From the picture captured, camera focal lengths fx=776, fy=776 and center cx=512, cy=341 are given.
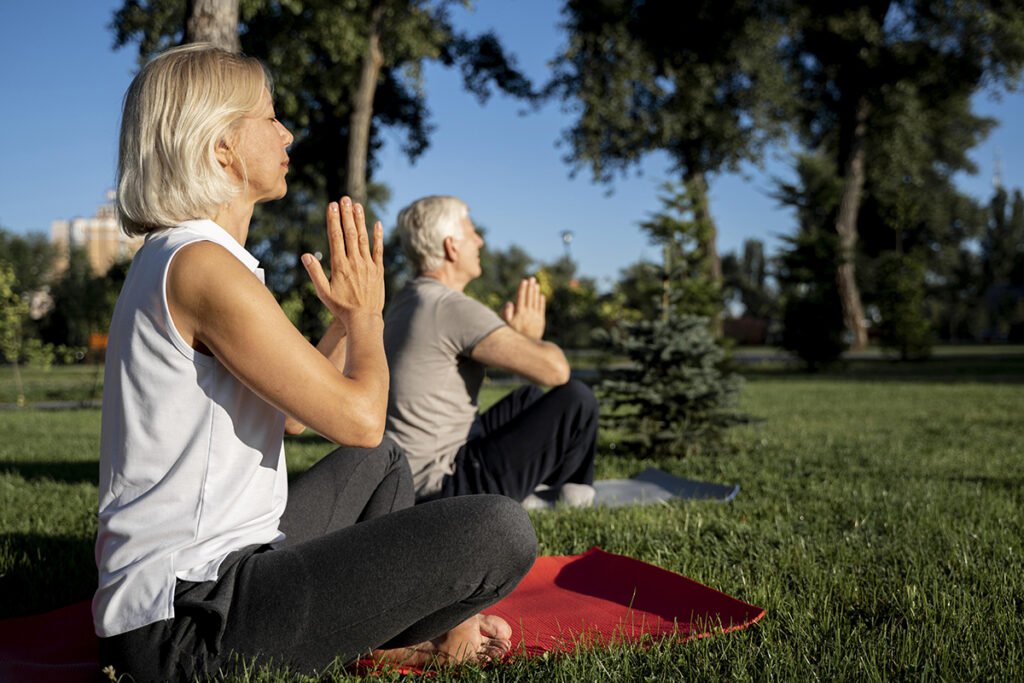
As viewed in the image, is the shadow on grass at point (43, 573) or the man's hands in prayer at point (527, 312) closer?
the shadow on grass at point (43, 573)

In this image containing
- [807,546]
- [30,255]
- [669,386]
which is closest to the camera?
[807,546]

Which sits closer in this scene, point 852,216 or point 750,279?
point 852,216

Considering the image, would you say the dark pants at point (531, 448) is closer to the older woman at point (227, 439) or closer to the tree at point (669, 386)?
the older woman at point (227, 439)

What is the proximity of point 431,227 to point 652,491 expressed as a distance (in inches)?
87.0

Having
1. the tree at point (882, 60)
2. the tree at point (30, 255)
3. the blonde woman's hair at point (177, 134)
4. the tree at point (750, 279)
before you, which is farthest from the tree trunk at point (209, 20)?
the tree at point (30, 255)

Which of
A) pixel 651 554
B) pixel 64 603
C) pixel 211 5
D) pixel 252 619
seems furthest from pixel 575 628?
pixel 211 5

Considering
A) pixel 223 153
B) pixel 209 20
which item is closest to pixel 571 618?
pixel 223 153

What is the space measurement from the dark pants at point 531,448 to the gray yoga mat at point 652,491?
0.41 m

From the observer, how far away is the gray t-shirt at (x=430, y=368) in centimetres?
361

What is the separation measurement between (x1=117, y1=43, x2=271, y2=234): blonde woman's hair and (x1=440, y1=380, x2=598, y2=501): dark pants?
2081mm

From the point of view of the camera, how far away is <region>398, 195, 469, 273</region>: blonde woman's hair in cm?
377

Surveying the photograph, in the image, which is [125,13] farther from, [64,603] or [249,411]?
[249,411]

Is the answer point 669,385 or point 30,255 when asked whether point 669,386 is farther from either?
point 30,255

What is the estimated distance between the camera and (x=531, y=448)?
3812 mm
